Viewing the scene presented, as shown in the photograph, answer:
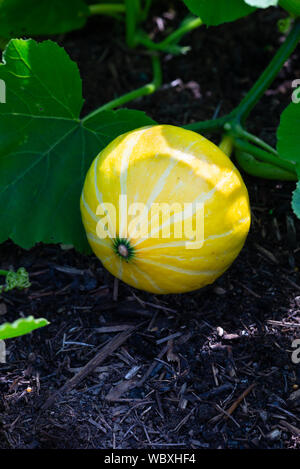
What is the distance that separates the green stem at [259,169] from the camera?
7.81ft

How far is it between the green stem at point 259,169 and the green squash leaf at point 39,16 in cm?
124

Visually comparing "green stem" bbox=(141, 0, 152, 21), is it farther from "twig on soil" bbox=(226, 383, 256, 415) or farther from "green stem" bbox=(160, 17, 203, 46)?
"twig on soil" bbox=(226, 383, 256, 415)

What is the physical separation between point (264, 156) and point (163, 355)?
930 mm

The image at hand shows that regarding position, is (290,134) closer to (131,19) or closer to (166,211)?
(166,211)

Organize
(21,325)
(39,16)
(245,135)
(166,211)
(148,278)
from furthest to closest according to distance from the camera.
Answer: (39,16) → (245,135) → (148,278) → (166,211) → (21,325)

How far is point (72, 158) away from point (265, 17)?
1775mm

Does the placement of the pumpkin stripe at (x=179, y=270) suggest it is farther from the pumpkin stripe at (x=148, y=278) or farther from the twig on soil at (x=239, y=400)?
the twig on soil at (x=239, y=400)

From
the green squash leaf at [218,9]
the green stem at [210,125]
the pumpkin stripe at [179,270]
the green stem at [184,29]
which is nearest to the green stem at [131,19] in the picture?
the green stem at [184,29]

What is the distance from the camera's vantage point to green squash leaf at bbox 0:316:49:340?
1459 mm

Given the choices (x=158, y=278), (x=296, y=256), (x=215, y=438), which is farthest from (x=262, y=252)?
(x=215, y=438)

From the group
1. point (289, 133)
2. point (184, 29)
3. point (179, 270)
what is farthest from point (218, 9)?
point (179, 270)

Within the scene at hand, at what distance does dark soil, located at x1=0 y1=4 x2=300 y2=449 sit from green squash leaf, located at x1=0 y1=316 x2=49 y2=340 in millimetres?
410

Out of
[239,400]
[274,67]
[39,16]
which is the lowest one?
→ [239,400]

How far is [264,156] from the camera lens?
2.27 metres
